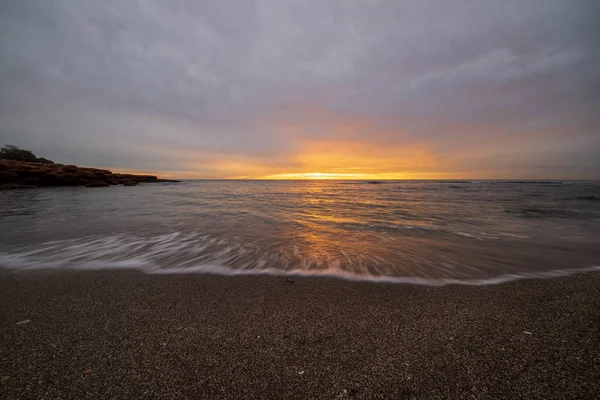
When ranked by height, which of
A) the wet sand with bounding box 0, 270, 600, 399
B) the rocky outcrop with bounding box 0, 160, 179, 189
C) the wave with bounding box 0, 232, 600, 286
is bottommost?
the wave with bounding box 0, 232, 600, 286

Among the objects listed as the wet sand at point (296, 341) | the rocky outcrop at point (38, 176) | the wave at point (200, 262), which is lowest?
the wave at point (200, 262)

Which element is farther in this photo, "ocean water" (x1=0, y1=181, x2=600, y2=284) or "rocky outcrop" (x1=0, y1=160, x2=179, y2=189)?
"rocky outcrop" (x1=0, y1=160, x2=179, y2=189)

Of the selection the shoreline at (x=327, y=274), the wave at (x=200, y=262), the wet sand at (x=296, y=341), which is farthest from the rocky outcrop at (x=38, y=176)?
the wet sand at (x=296, y=341)

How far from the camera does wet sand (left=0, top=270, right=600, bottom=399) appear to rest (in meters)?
1.89

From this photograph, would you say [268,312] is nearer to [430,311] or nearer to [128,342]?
[128,342]

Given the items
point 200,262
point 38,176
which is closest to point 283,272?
point 200,262

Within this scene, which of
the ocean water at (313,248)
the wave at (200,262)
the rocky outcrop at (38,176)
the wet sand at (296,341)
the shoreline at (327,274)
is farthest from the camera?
the rocky outcrop at (38,176)

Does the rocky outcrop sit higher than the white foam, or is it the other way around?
the rocky outcrop

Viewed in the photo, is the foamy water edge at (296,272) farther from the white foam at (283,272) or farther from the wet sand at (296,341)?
the wet sand at (296,341)

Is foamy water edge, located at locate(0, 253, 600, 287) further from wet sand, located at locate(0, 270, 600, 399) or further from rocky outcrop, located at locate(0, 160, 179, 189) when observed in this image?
rocky outcrop, located at locate(0, 160, 179, 189)

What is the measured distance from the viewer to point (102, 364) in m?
2.12

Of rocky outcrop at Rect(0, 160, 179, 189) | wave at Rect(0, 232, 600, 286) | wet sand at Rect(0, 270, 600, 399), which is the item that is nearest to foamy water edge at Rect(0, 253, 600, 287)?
wave at Rect(0, 232, 600, 286)

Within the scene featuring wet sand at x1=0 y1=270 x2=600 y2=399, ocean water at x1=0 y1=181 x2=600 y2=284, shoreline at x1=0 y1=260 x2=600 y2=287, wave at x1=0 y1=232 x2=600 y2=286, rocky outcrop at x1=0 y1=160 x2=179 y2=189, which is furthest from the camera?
rocky outcrop at x1=0 y1=160 x2=179 y2=189

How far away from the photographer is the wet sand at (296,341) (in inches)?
74.3
